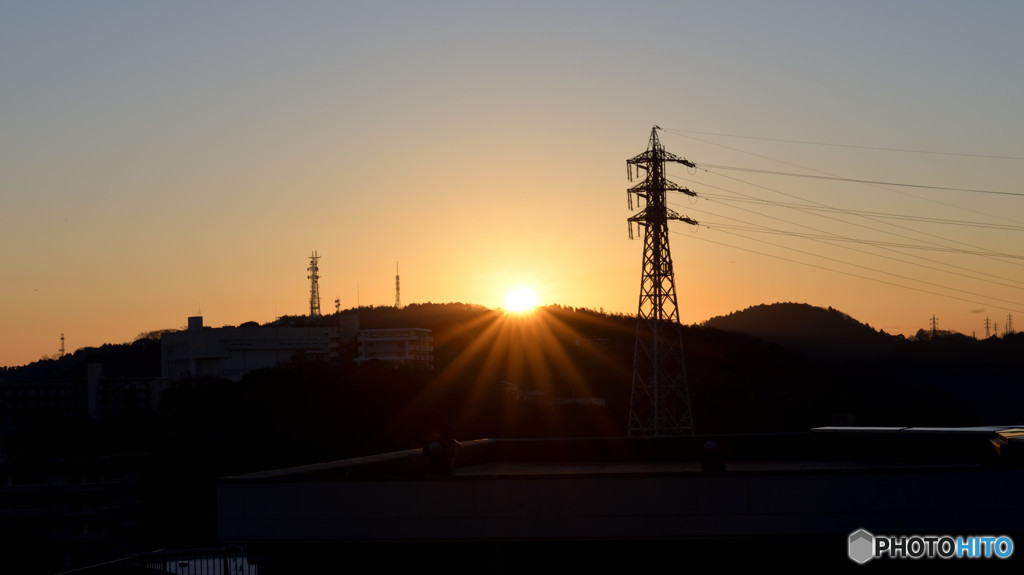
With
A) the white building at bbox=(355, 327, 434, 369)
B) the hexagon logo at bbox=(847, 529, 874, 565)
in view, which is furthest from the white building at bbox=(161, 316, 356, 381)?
the hexagon logo at bbox=(847, 529, 874, 565)

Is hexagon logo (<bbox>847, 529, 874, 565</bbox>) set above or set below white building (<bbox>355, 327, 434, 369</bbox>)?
below

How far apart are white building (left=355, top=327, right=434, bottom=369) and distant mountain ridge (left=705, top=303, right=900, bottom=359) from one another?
46.3 metres

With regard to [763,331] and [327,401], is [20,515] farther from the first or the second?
[763,331]

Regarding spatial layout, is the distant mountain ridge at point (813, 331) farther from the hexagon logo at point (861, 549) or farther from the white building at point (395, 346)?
the hexagon logo at point (861, 549)

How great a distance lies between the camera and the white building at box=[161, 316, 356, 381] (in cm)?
12131

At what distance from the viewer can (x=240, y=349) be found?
399ft

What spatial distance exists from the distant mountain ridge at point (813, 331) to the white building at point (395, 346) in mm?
46346

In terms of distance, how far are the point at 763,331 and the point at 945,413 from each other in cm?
11393

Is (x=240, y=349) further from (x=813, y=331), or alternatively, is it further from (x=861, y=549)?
(x=861, y=549)

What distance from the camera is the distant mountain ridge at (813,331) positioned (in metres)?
152

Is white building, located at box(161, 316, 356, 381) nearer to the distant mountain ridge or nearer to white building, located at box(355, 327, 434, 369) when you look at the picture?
white building, located at box(355, 327, 434, 369)

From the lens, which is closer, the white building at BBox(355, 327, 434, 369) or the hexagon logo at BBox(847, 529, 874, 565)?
the hexagon logo at BBox(847, 529, 874, 565)

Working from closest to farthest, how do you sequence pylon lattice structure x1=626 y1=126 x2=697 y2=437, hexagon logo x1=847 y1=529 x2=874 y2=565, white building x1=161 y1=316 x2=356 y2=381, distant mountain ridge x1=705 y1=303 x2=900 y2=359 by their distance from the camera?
1. hexagon logo x1=847 y1=529 x2=874 y2=565
2. pylon lattice structure x1=626 y1=126 x2=697 y2=437
3. white building x1=161 y1=316 x2=356 y2=381
4. distant mountain ridge x1=705 y1=303 x2=900 y2=359

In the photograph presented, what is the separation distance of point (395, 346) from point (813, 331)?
230 feet
